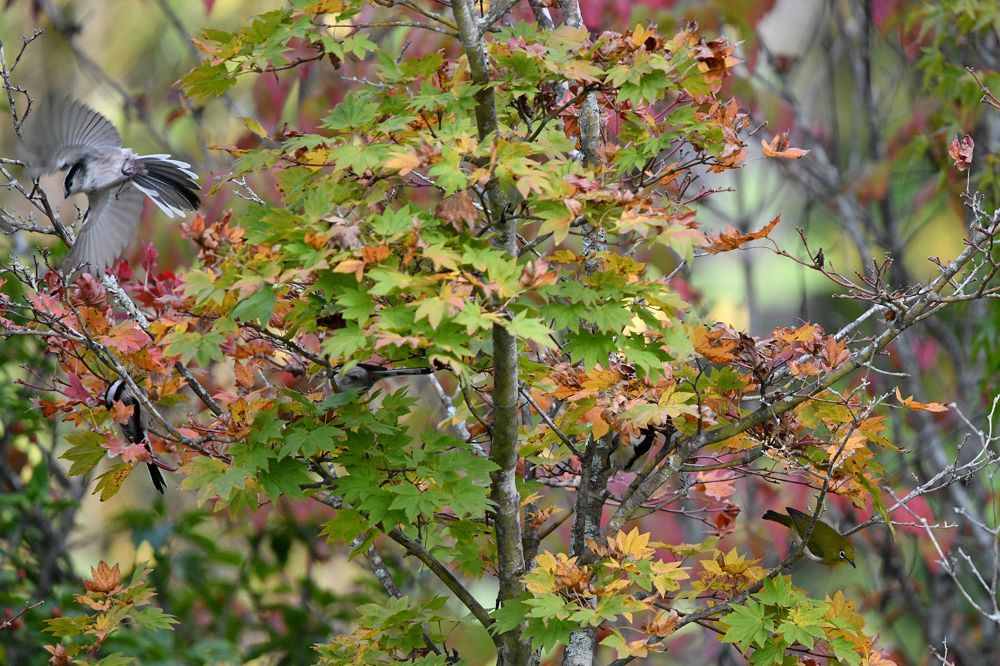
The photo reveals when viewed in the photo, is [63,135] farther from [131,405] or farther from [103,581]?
[103,581]

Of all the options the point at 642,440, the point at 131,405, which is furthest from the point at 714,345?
the point at 131,405

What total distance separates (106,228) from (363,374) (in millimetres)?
699

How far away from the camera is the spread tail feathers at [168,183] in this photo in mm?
2303

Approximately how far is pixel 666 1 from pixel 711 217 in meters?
1.74

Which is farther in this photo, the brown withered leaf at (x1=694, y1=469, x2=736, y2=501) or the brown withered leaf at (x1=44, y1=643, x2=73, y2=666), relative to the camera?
the brown withered leaf at (x1=694, y1=469, x2=736, y2=501)

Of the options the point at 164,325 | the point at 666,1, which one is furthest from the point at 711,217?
the point at 164,325

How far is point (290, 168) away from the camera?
1.97m

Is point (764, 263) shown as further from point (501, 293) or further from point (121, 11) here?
point (501, 293)

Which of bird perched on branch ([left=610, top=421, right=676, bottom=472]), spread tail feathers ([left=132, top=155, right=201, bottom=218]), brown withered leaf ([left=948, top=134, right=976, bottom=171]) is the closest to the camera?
brown withered leaf ([left=948, top=134, right=976, bottom=171])

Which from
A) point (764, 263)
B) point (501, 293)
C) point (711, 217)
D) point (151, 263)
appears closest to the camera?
point (501, 293)

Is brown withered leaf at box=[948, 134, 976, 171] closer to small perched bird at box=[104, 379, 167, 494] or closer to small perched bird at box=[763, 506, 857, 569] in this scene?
small perched bird at box=[763, 506, 857, 569]

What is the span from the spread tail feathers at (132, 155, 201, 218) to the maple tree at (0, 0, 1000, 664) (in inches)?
10.2

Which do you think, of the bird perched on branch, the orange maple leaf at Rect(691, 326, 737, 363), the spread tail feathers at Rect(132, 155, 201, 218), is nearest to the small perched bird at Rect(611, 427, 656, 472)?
the bird perched on branch

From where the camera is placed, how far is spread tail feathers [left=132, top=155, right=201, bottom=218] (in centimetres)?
230
